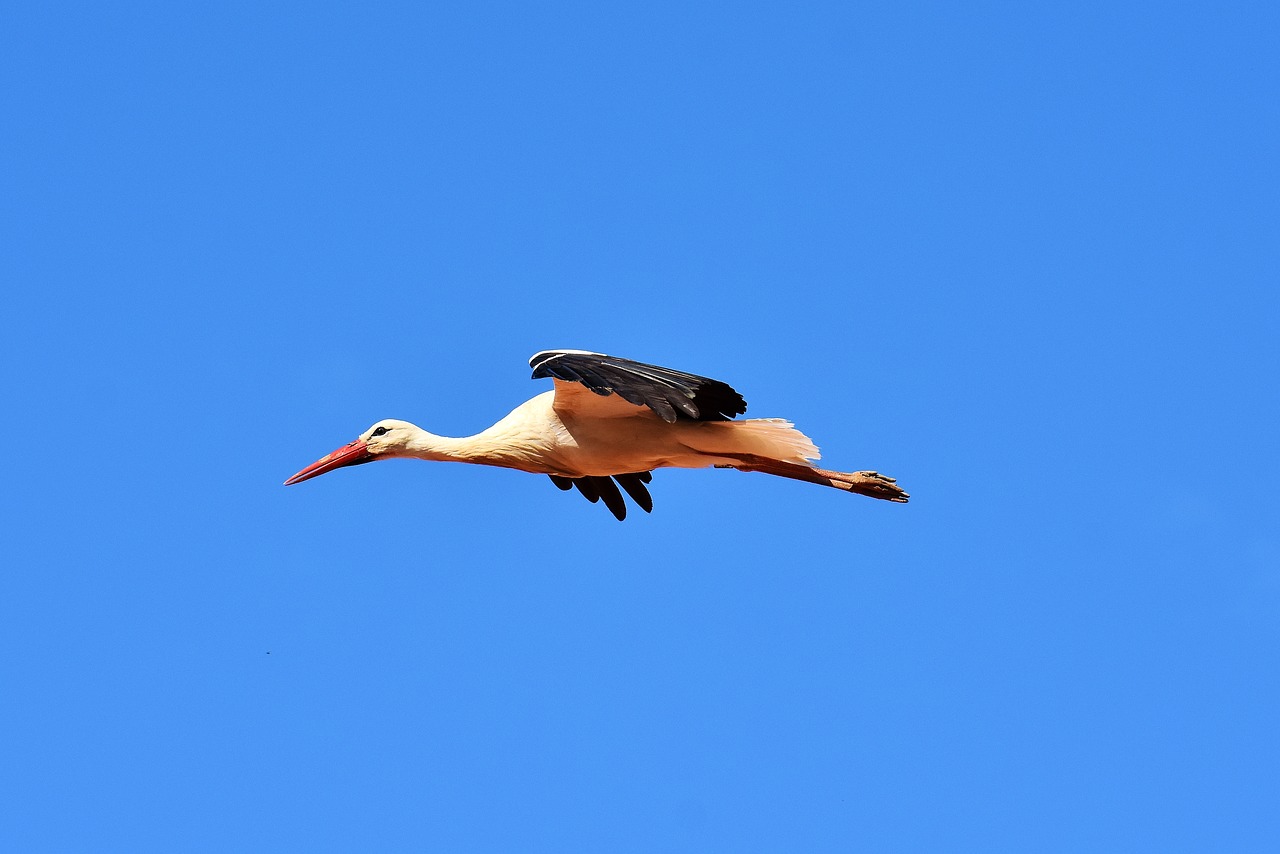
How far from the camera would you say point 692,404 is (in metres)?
11.6

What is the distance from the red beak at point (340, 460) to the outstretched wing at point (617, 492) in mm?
1344

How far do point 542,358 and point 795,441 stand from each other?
6.78ft

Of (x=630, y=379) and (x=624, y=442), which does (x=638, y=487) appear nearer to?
(x=624, y=442)

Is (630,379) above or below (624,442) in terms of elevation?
below

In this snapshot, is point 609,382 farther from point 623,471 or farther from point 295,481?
Answer: point 295,481

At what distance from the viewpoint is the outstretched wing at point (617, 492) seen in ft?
46.4

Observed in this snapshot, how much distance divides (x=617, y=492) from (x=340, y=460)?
6.38 ft

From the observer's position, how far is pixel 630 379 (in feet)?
37.7

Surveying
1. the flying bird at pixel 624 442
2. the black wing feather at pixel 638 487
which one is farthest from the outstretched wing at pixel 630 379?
the black wing feather at pixel 638 487

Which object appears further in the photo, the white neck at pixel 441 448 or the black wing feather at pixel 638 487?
the black wing feather at pixel 638 487

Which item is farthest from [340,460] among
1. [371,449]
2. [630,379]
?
[630,379]

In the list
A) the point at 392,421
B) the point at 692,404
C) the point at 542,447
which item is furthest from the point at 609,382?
the point at 392,421

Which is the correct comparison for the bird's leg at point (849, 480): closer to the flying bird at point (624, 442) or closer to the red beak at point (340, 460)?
the flying bird at point (624, 442)

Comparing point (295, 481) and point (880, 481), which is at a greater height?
point (880, 481)
